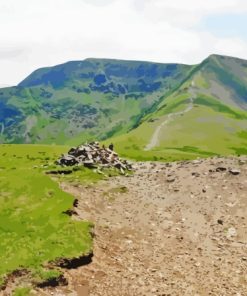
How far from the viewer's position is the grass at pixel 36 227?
93.6 feet

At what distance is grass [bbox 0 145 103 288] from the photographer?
93.6ft

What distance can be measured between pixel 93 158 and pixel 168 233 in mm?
26697

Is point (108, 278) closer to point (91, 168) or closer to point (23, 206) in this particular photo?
point (23, 206)

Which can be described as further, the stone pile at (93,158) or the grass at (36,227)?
the stone pile at (93,158)

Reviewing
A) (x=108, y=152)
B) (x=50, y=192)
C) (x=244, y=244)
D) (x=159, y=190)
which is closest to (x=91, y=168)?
(x=108, y=152)

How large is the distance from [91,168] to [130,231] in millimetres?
22341

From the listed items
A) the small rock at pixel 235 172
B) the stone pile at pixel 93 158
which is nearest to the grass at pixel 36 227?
the stone pile at pixel 93 158

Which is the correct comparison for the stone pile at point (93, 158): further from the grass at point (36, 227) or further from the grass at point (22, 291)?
the grass at point (22, 291)

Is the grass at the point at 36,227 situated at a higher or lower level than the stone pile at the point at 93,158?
lower

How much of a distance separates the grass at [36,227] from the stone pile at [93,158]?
1578cm

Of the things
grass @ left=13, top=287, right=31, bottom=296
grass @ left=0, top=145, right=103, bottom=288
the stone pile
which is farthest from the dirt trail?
the stone pile

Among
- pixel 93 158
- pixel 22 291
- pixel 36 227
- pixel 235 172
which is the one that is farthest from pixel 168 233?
pixel 93 158

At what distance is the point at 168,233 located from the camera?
37.5 m

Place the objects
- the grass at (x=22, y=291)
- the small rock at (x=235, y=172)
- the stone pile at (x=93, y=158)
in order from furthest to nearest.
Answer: the stone pile at (x=93, y=158) → the small rock at (x=235, y=172) → the grass at (x=22, y=291)
